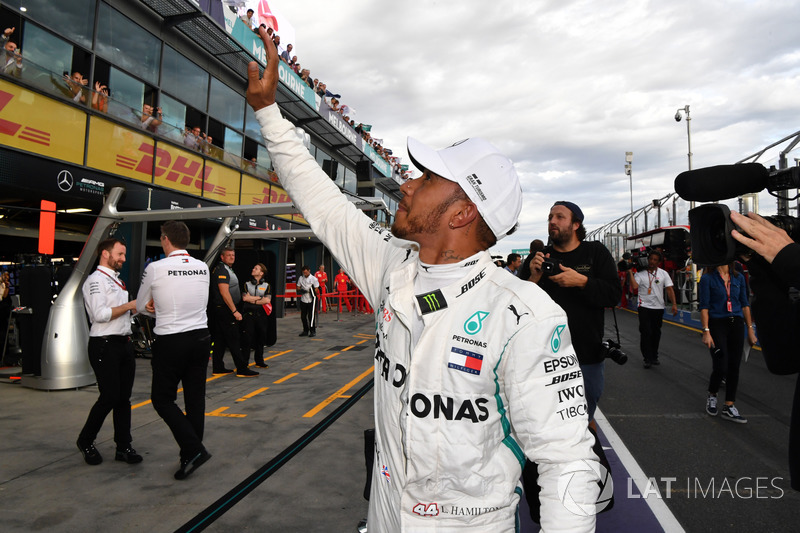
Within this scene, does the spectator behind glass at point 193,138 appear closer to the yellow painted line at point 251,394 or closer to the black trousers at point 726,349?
the yellow painted line at point 251,394

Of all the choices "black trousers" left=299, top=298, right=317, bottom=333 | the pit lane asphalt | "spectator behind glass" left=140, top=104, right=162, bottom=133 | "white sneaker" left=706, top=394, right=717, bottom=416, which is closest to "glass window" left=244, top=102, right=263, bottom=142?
"spectator behind glass" left=140, top=104, right=162, bottom=133

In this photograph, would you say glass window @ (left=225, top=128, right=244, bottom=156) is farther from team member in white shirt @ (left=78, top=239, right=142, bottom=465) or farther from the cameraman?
the cameraman

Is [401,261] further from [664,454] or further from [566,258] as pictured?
[664,454]

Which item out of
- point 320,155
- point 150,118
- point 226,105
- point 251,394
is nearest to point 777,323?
point 251,394

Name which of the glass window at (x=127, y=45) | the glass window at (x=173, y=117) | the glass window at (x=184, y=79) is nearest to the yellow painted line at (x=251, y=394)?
the glass window at (x=173, y=117)

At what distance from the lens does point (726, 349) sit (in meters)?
5.38

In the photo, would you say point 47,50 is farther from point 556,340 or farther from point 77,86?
point 556,340

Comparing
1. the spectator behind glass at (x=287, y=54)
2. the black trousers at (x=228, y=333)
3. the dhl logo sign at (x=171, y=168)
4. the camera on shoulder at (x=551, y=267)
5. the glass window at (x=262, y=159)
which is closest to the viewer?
the camera on shoulder at (x=551, y=267)

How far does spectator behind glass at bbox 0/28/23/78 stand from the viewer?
808cm

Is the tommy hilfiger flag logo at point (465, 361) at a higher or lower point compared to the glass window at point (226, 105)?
lower

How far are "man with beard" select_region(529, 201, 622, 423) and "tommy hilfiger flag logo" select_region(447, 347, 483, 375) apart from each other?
7.17 feet

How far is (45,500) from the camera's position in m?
3.43

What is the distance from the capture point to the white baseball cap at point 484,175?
1345 mm

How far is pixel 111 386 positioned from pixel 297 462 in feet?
5.64
